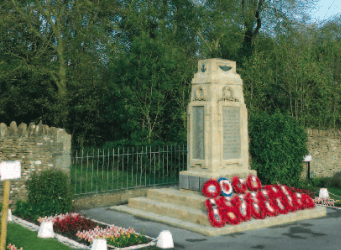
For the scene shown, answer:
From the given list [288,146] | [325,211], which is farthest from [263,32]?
[325,211]

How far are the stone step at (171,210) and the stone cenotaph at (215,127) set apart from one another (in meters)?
0.95

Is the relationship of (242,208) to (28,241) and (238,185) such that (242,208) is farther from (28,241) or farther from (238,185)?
(28,241)

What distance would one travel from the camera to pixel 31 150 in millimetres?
10266

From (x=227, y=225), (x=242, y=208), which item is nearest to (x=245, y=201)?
(x=242, y=208)

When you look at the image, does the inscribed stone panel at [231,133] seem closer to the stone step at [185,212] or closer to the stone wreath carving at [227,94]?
the stone wreath carving at [227,94]

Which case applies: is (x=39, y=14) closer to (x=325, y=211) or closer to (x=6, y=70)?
(x=6, y=70)

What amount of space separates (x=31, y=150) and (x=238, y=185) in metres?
5.66

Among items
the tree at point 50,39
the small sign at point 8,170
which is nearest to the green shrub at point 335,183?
the small sign at point 8,170

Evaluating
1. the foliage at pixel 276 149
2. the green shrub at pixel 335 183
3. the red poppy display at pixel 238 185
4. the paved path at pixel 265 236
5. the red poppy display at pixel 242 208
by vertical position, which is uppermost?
the foliage at pixel 276 149

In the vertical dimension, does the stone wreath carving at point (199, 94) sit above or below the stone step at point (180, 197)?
above

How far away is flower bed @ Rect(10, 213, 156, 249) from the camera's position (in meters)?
7.42

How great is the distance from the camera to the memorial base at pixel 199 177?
10.2 meters

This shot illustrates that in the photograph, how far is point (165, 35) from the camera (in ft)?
73.0

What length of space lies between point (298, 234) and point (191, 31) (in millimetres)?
24351
